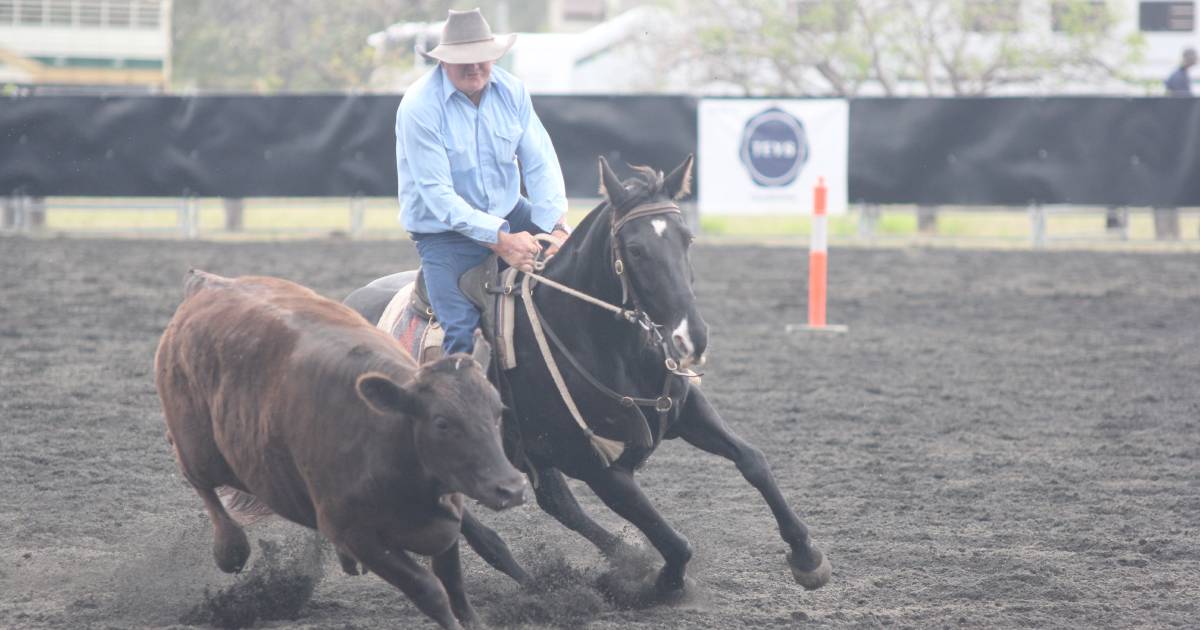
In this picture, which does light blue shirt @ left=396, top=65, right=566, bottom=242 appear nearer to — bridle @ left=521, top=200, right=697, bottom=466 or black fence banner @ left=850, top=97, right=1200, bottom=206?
bridle @ left=521, top=200, right=697, bottom=466

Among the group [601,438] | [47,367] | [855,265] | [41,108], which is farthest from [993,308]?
[41,108]

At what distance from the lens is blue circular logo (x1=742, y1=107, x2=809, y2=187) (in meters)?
17.9

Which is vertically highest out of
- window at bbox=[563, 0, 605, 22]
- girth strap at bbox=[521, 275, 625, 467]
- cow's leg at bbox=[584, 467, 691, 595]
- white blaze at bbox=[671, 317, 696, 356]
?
window at bbox=[563, 0, 605, 22]

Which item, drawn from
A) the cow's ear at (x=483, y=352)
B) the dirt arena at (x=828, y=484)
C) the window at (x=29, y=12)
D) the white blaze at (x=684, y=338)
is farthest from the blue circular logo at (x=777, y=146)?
the window at (x=29, y=12)

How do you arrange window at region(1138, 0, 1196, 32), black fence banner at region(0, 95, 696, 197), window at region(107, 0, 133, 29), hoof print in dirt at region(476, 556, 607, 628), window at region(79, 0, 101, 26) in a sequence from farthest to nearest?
window at region(79, 0, 101, 26), window at region(107, 0, 133, 29), window at region(1138, 0, 1196, 32), black fence banner at region(0, 95, 696, 197), hoof print in dirt at region(476, 556, 607, 628)

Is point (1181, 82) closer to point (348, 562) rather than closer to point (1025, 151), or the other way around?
point (1025, 151)

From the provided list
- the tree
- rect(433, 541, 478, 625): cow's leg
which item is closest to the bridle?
rect(433, 541, 478, 625): cow's leg

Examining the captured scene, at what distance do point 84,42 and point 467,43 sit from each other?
29488mm

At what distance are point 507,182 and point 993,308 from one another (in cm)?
900

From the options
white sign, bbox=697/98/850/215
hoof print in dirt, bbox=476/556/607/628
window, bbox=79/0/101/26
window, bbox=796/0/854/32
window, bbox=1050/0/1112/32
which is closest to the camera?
hoof print in dirt, bbox=476/556/607/628

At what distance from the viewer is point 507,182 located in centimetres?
557

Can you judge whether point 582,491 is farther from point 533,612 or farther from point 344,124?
point 344,124

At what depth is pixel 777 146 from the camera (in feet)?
58.9

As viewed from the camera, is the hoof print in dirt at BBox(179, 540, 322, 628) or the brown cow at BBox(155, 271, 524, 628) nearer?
the brown cow at BBox(155, 271, 524, 628)
